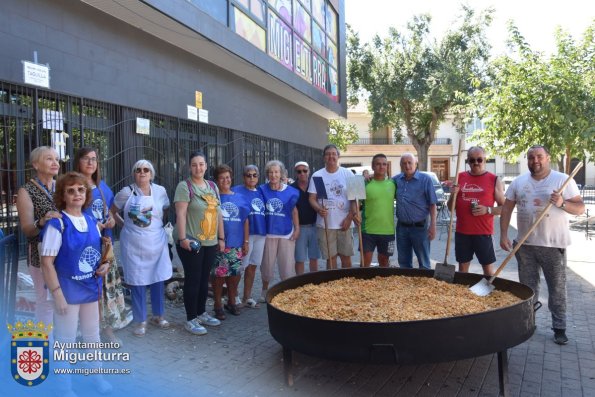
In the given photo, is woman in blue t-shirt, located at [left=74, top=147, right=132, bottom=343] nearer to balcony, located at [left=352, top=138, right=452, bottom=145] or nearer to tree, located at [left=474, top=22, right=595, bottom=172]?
tree, located at [left=474, top=22, right=595, bottom=172]

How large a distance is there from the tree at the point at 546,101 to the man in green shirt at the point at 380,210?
6.61 m

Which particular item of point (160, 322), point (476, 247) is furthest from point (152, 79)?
point (476, 247)

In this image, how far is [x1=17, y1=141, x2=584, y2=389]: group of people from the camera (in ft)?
11.6

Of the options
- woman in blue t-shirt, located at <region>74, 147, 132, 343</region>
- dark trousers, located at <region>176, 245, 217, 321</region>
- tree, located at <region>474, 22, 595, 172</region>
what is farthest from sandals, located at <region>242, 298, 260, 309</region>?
tree, located at <region>474, 22, 595, 172</region>

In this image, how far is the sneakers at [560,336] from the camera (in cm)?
476

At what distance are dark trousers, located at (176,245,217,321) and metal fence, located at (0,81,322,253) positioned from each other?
2.17 m

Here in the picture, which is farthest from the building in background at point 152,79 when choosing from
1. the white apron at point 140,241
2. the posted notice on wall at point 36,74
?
the white apron at point 140,241

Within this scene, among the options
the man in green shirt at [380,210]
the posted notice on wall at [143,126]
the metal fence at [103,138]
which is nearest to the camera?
the metal fence at [103,138]

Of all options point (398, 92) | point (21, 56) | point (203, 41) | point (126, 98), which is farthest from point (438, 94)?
point (21, 56)

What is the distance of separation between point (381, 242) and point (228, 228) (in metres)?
2.09

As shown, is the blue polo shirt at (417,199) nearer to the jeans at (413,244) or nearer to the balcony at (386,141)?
the jeans at (413,244)

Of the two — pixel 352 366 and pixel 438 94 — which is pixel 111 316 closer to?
pixel 352 366

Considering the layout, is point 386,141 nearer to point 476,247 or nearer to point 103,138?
point 103,138

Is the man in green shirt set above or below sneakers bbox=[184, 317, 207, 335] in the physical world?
above
